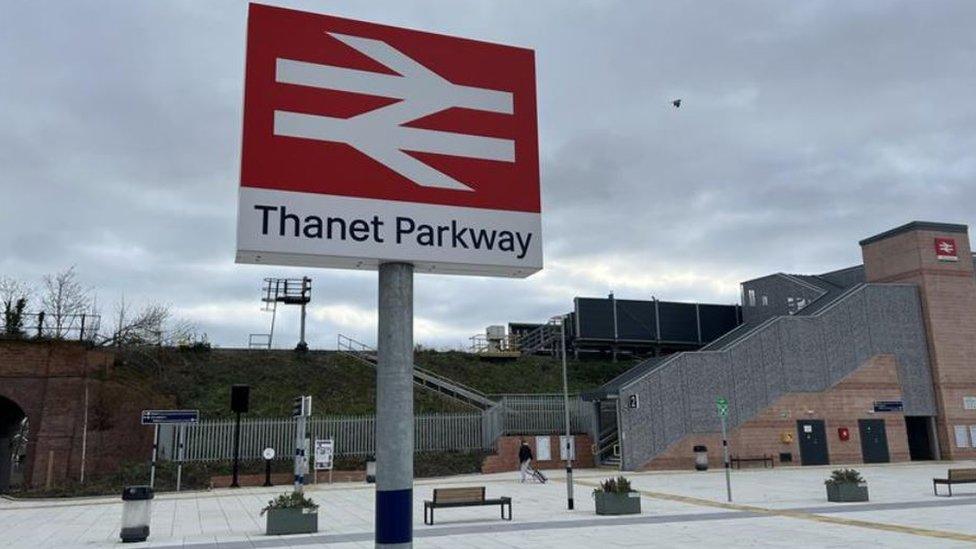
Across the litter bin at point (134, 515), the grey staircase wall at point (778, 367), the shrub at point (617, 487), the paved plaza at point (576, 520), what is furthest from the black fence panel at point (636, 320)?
the litter bin at point (134, 515)

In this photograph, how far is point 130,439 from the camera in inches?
1193

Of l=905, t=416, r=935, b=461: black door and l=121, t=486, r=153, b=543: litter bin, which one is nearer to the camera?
l=121, t=486, r=153, b=543: litter bin

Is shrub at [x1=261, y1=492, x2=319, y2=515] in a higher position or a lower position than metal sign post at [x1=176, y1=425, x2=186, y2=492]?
lower

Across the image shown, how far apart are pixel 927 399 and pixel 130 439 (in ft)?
126

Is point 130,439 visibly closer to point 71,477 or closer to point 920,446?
point 71,477

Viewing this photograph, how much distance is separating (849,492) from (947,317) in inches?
933

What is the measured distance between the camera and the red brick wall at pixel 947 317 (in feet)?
122

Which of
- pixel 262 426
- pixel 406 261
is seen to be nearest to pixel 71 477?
pixel 262 426

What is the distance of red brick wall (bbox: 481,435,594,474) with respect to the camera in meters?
32.6

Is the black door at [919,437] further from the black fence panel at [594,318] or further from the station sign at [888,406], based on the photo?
the black fence panel at [594,318]

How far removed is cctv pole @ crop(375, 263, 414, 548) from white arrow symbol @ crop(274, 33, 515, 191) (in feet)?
3.37

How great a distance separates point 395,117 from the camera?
617 cm

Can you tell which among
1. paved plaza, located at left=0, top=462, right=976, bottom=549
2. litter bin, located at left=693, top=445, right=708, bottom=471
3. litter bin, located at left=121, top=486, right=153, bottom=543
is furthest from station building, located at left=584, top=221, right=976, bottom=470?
litter bin, located at left=121, top=486, right=153, bottom=543

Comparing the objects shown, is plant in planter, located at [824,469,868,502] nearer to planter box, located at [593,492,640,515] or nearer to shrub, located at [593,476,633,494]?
planter box, located at [593,492,640,515]
